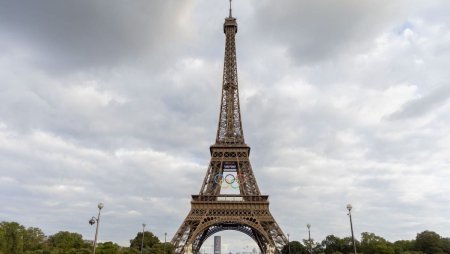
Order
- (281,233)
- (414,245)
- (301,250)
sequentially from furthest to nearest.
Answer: (414,245) → (301,250) → (281,233)

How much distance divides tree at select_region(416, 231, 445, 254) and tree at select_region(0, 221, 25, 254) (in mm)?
68356

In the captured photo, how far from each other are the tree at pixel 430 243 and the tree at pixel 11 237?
6836 cm

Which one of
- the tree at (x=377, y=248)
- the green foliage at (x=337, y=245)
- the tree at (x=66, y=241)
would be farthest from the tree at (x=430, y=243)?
the tree at (x=66, y=241)

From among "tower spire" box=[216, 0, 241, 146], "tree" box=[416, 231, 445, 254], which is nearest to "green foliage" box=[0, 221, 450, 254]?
"tree" box=[416, 231, 445, 254]

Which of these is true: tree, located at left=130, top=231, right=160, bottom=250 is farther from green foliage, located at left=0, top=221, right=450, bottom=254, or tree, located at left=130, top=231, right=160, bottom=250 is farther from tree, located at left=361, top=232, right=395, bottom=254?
tree, located at left=361, top=232, right=395, bottom=254

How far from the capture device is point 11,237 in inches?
2186

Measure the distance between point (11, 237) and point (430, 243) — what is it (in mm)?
71772

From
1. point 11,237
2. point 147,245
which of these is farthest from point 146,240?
point 11,237

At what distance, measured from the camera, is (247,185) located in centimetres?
6275

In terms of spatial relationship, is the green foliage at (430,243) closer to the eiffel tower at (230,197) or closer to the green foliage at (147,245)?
the green foliage at (147,245)

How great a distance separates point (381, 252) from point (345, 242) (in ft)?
30.1

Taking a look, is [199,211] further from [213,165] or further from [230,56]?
[230,56]

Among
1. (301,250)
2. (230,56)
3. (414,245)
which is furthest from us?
(230,56)

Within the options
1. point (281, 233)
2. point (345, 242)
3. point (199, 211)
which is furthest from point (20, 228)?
point (345, 242)
